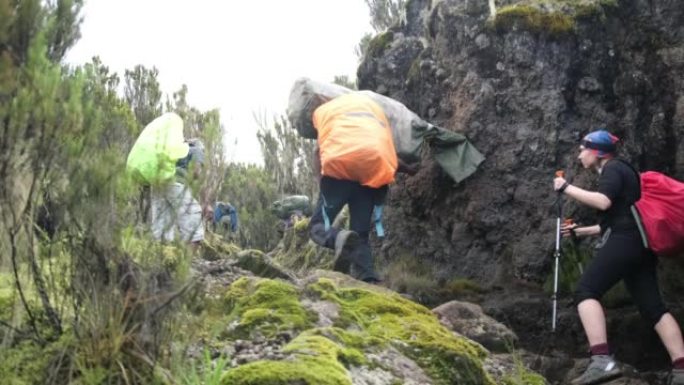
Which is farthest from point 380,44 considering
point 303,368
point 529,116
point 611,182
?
point 303,368

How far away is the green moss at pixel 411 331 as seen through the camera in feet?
16.5

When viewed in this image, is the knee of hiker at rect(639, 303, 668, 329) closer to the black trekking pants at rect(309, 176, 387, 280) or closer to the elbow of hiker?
the elbow of hiker

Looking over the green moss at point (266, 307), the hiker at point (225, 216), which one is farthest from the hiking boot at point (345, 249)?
the hiker at point (225, 216)

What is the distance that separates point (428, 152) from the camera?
10398 mm

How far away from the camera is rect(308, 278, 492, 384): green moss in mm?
5020

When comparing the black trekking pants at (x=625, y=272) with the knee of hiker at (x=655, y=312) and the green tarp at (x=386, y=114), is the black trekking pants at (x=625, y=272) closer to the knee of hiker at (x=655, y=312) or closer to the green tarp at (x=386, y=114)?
the knee of hiker at (x=655, y=312)

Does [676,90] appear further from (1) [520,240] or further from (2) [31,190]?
(2) [31,190]

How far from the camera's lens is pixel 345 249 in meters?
8.09

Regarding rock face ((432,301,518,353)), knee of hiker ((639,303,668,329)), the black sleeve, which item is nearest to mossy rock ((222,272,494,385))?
rock face ((432,301,518,353))

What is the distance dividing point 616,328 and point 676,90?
291cm

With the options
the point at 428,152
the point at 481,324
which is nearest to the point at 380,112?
the point at 428,152

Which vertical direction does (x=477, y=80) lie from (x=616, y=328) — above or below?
above

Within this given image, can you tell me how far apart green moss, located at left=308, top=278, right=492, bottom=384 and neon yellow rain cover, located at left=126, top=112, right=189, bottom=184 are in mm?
1479

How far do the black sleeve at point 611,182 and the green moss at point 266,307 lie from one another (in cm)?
237
